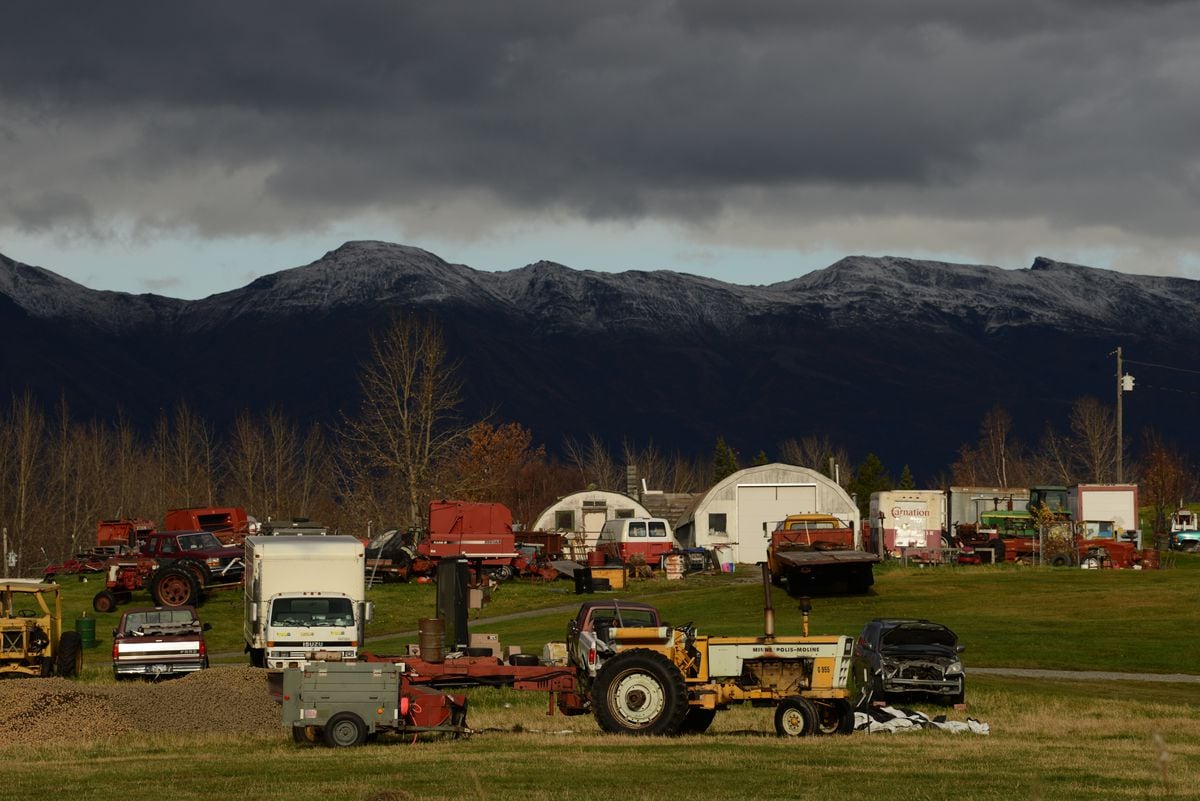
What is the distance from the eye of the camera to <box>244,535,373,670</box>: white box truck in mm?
33969

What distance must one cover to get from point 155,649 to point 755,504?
43.9 m

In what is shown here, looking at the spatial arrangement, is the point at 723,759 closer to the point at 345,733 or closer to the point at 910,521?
the point at 345,733

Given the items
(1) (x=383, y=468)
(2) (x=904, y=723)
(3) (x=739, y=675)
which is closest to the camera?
(3) (x=739, y=675)

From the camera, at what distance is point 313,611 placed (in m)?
34.5

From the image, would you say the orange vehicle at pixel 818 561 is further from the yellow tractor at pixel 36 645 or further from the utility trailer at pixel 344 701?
the utility trailer at pixel 344 701

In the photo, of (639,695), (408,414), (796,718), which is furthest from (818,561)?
(408,414)

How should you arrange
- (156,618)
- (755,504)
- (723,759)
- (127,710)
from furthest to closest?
1. (755,504)
2. (156,618)
3. (127,710)
4. (723,759)

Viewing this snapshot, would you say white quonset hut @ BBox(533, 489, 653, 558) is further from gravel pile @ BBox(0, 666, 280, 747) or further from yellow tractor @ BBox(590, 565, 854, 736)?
yellow tractor @ BBox(590, 565, 854, 736)

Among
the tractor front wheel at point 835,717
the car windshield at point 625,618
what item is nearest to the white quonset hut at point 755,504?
the car windshield at point 625,618

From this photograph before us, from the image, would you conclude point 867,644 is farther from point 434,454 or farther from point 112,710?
→ point 434,454

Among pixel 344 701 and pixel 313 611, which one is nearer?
pixel 344 701

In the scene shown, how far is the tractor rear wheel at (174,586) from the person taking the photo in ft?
158

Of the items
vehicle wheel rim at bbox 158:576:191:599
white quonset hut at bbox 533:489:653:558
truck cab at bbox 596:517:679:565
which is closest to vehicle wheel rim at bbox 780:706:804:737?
vehicle wheel rim at bbox 158:576:191:599

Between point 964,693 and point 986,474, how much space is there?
158m
